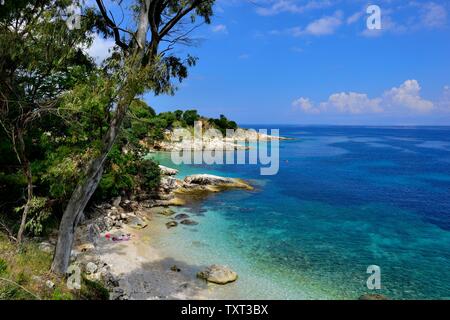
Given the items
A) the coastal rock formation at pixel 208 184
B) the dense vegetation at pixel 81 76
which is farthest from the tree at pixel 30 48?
the coastal rock formation at pixel 208 184

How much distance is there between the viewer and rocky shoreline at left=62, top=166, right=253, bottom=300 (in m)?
14.8

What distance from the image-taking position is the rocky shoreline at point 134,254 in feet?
48.6

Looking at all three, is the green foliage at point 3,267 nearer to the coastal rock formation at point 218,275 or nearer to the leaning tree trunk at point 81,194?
the leaning tree trunk at point 81,194

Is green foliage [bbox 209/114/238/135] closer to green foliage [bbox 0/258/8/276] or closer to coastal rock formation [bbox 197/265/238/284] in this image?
coastal rock formation [bbox 197/265/238/284]

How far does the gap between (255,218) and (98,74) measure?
2007 centimetres

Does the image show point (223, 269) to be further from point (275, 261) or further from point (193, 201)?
point (193, 201)

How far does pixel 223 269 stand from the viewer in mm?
16562

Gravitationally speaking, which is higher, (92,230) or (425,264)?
(92,230)

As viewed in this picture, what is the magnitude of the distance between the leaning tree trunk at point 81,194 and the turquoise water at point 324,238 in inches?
311

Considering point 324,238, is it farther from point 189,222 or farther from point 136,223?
point 136,223

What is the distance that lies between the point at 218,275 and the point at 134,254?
222 inches

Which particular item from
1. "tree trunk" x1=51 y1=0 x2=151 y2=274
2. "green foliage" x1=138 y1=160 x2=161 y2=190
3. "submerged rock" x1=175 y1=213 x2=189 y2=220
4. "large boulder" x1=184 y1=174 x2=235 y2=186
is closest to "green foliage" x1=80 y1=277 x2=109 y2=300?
"tree trunk" x1=51 y1=0 x2=151 y2=274

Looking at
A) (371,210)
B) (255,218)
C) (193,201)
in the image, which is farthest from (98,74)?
(371,210)

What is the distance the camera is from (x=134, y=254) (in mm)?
18594
